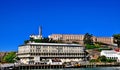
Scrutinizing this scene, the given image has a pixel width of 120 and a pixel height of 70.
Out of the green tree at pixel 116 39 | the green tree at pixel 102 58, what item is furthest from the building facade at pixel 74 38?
the green tree at pixel 102 58

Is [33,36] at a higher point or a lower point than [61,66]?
higher

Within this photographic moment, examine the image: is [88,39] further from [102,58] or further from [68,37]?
[102,58]

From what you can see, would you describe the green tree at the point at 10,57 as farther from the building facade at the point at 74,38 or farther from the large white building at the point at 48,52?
the building facade at the point at 74,38

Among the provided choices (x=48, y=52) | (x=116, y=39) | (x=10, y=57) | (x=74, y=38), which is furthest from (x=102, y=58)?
(x=74, y=38)

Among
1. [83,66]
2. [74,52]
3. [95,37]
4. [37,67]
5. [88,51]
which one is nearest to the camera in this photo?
[37,67]

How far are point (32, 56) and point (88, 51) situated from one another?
95.7 ft

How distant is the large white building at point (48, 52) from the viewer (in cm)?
12494

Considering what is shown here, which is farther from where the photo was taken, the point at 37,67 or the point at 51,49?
the point at 51,49

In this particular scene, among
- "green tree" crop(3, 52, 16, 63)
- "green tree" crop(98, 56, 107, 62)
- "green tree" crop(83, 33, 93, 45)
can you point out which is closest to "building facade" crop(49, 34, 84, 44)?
"green tree" crop(83, 33, 93, 45)

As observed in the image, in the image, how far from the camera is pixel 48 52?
419ft

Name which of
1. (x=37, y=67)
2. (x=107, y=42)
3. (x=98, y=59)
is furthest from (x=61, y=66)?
(x=107, y=42)

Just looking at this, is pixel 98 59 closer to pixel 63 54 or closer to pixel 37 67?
pixel 63 54

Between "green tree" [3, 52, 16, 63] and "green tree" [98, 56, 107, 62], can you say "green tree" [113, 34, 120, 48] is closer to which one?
"green tree" [98, 56, 107, 62]

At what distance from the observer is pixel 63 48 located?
131 m
